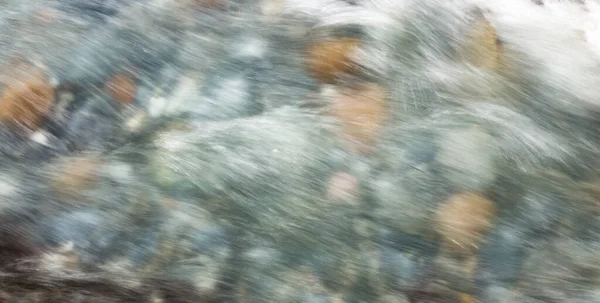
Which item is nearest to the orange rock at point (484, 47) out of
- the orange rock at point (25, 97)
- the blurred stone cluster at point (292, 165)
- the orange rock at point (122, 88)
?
the blurred stone cluster at point (292, 165)

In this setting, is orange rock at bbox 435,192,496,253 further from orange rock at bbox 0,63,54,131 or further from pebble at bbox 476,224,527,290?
orange rock at bbox 0,63,54,131

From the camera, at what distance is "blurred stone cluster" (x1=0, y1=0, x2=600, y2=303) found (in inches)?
29.0

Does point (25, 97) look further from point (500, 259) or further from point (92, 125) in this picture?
point (500, 259)

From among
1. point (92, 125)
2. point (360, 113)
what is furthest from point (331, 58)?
point (92, 125)

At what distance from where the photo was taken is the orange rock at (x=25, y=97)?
76 cm

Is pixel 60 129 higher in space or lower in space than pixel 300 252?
higher

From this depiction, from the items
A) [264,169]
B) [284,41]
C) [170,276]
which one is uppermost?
[284,41]

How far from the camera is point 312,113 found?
Answer: 0.78m

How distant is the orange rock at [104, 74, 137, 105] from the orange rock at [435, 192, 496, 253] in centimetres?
42

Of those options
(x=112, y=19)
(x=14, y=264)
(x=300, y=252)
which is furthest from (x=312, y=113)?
(x=14, y=264)

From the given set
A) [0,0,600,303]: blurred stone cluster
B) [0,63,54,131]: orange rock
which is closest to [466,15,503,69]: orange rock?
[0,0,600,303]: blurred stone cluster

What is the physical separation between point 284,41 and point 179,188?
246mm

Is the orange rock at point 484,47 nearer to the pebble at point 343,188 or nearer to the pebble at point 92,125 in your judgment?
the pebble at point 343,188

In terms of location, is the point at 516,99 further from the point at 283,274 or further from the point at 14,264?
the point at 14,264
